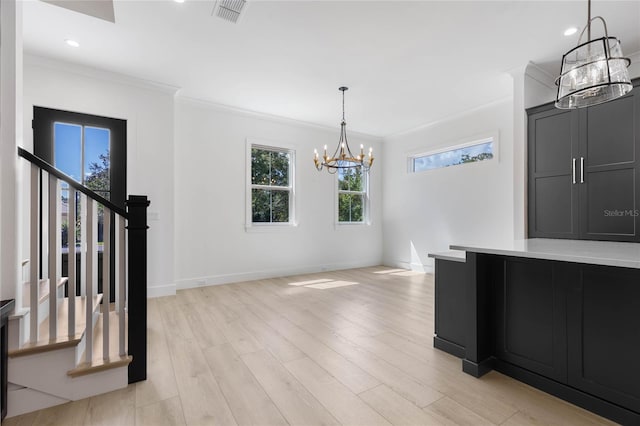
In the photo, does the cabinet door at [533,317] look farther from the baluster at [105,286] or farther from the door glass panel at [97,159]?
the door glass panel at [97,159]

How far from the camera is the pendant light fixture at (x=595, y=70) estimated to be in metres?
1.62

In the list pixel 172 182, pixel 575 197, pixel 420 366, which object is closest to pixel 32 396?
pixel 420 366

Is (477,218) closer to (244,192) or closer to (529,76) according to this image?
(529,76)

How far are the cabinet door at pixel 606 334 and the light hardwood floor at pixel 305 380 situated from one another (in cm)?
19

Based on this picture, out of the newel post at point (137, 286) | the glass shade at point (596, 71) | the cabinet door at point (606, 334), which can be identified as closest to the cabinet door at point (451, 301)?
the cabinet door at point (606, 334)

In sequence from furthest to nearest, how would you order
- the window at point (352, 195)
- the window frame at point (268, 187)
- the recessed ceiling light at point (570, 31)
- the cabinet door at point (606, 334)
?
the window at point (352, 195) < the window frame at point (268, 187) < the recessed ceiling light at point (570, 31) < the cabinet door at point (606, 334)

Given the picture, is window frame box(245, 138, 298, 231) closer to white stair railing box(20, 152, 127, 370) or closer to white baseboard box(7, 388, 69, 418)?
white stair railing box(20, 152, 127, 370)

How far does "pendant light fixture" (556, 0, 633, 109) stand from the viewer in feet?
5.32

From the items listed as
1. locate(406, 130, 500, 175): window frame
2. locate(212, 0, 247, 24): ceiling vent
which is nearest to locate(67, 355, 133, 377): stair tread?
locate(212, 0, 247, 24): ceiling vent

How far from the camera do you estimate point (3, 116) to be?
168 cm

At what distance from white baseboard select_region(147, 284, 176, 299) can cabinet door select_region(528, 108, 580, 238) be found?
15.6ft

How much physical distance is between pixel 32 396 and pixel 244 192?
3.64 meters

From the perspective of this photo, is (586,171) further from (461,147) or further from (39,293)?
(39,293)

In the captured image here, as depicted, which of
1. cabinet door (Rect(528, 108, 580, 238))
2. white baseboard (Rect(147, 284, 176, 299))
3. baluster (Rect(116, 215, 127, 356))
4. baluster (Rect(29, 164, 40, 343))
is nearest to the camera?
baluster (Rect(29, 164, 40, 343))
